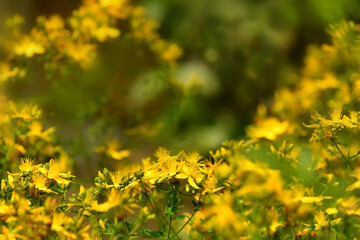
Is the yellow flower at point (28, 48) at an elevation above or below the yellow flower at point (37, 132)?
above

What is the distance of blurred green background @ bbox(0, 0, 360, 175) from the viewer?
1.28 meters

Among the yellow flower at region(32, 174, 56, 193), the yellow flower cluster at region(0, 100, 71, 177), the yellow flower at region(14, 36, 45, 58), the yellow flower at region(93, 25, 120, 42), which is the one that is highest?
the yellow flower at region(93, 25, 120, 42)

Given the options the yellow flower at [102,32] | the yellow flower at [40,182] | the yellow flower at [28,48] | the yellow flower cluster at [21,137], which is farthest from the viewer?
the yellow flower at [102,32]

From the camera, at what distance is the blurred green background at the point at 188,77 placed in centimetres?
128

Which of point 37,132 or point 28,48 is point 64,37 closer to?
point 28,48

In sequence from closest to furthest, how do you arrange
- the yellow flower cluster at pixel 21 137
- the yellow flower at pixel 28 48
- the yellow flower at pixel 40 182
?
the yellow flower at pixel 40 182
the yellow flower cluster at pixel 21 137
the yellow flower at pixel 28 48

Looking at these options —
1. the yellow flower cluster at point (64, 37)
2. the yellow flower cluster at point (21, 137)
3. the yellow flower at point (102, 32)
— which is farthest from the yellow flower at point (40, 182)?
the yellow flower at point (102, 32)

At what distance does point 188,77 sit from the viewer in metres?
1.69

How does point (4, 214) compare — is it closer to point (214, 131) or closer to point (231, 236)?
point (231, 236)

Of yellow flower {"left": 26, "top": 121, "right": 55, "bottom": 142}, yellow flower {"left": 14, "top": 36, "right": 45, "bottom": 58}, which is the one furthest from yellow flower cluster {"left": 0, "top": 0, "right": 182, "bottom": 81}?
yellow flower {"left": 26, "top": 121, "right": 55, "bottom": 142}

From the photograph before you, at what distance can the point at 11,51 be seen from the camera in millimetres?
1119

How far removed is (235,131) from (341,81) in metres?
0.39

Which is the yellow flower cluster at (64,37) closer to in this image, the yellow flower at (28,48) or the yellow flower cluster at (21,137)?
the yellow flower at (28,48)

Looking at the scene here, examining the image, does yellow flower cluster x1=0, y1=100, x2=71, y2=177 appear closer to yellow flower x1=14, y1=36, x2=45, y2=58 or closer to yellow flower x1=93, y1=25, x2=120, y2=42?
yellow flower x1=14, y1=36, x2=45, y2=58
